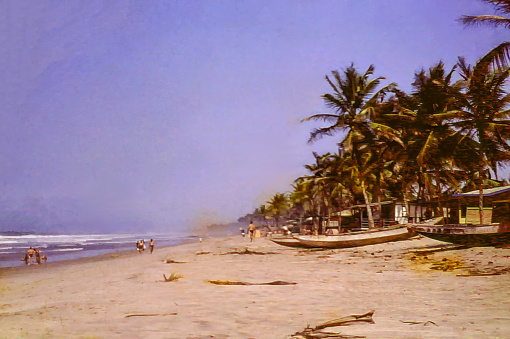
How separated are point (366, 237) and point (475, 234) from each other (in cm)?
671

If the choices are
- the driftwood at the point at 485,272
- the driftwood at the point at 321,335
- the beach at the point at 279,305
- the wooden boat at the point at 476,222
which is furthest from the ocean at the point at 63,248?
the driftwood at the point at 321,335

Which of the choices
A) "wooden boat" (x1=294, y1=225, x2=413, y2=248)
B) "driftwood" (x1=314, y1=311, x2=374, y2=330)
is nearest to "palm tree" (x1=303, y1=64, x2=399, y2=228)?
"wooden boat" (x1=294, y1=225, x2=413, y2=248)

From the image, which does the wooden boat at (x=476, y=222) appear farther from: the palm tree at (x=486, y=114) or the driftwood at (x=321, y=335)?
the driftwood at (x=321, y=335)

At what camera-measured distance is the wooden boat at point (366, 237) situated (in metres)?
22.3

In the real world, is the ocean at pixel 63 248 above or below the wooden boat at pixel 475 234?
below

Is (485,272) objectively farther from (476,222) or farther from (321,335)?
(476,222)

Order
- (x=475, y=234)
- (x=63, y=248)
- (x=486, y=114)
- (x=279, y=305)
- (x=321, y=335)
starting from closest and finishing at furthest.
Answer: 1. (x=321, y=335)
2. (x=279, y=305)
3. (x=475, y=234)
4. (x=486, y=114)
5. (x=63, y=248)

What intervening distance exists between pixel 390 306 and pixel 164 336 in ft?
14.0

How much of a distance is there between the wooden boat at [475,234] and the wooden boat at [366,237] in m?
4.35

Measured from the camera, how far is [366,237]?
22.7 meters

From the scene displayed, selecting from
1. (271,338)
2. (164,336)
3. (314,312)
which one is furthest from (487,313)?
(164,336)

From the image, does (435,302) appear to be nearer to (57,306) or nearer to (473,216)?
(57,306)

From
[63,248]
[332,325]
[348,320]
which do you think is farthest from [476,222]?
[63,248]

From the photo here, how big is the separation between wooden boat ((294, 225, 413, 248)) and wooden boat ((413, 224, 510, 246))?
4347 millimetres
